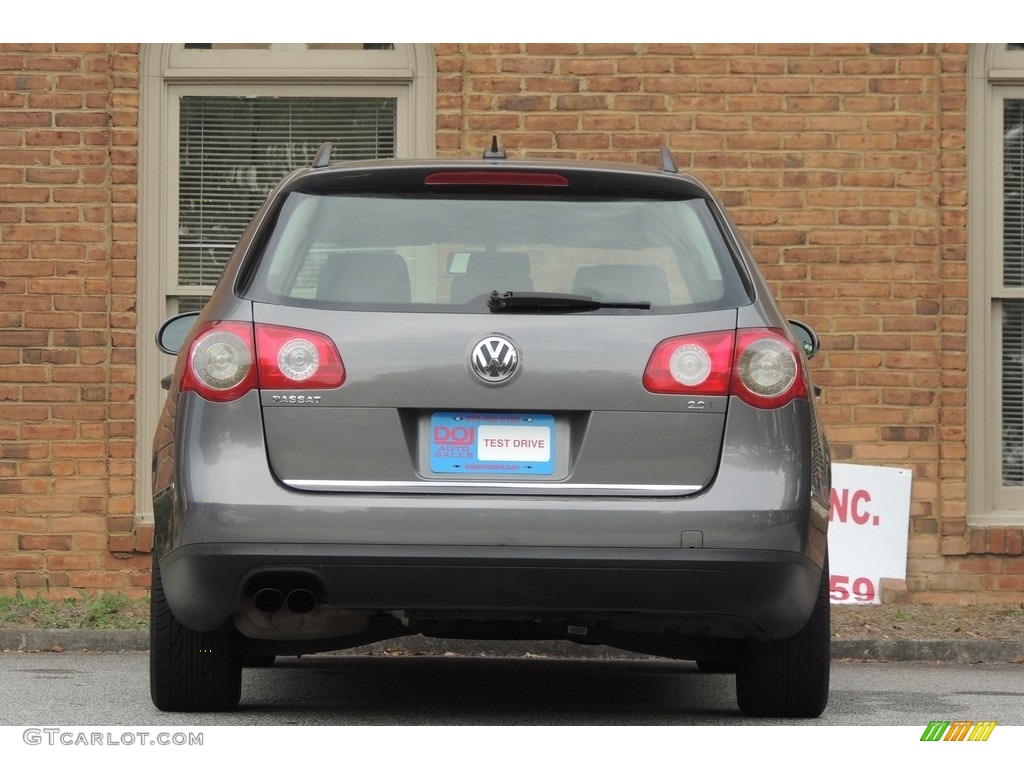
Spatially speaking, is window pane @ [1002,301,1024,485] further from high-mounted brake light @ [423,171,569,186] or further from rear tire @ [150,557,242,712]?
rear tire @ [150,557,242,712]

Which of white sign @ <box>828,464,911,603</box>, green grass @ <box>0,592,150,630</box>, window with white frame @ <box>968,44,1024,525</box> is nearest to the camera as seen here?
green grass @ <box>0,592,150,630</box>

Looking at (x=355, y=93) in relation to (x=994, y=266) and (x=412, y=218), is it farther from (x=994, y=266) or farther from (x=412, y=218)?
(x=412, y=218)

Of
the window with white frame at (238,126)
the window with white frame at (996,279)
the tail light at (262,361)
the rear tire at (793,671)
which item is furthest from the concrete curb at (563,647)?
the tail light at (262,361)

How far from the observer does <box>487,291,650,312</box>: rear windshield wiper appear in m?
4.47

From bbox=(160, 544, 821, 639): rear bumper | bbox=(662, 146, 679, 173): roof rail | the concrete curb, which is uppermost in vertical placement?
bbox=(662, 146, 679, 173): roof rail

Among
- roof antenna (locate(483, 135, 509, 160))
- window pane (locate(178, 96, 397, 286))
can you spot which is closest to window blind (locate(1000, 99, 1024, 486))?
window pane (locate(178, 96, 397, 286))

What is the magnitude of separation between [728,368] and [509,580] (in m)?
0.82

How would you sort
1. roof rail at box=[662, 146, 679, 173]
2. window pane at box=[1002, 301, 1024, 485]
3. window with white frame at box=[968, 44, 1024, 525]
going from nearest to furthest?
1. roof rail at box=[662, 146, 679, 173]
2. window with white frame at box=[968, 44, 1024, 525]
3. window pane at box=[1002, 301, 1024, 485]

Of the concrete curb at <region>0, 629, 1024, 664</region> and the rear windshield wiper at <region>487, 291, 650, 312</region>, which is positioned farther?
the concrete curb at <region>0, 629, 1024, 664</region>

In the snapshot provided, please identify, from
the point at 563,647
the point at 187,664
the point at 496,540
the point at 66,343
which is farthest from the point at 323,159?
the point at 66,343

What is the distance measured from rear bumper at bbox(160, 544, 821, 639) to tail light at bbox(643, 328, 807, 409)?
432mm

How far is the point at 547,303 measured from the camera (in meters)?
4.47

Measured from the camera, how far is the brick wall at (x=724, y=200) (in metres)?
9.56

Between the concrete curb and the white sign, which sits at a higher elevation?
the white sign
